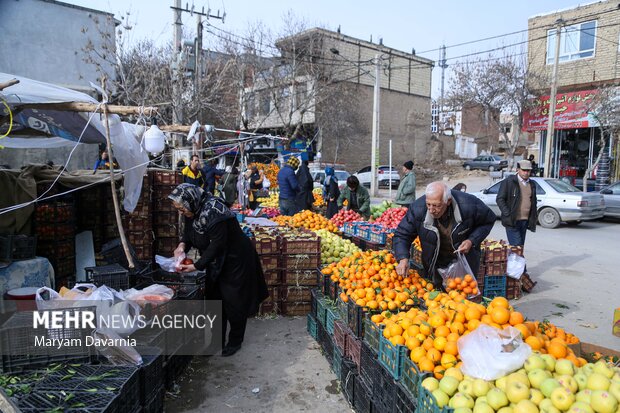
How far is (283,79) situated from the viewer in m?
28.5

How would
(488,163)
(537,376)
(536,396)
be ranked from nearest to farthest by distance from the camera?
(536,396), (537,376), (488,163)

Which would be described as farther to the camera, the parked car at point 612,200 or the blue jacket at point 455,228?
the parked car at point 612,200

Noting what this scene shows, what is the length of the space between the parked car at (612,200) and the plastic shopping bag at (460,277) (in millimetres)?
13314

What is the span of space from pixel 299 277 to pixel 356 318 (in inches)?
91.8

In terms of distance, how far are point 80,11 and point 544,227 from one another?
2263 centimetres

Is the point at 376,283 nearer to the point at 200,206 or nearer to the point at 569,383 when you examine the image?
the point at 200,206

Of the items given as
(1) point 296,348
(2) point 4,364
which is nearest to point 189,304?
(1) point 296,348

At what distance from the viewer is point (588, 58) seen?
2189cm

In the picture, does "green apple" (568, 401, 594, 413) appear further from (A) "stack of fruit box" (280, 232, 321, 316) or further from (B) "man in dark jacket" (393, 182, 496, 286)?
(A) "stack of fruit box" (280, 232, 321, 316)

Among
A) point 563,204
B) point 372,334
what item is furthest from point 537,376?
point 563,204

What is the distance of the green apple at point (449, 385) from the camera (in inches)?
101

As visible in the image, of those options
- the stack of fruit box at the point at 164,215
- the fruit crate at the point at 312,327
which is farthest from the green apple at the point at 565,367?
the stack of fruit box at the point at 164,215

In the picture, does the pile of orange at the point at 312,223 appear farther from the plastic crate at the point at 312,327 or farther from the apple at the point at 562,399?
the apple at the point at 562,399

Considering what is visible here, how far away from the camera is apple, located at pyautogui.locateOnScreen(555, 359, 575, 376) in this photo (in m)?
2.52
